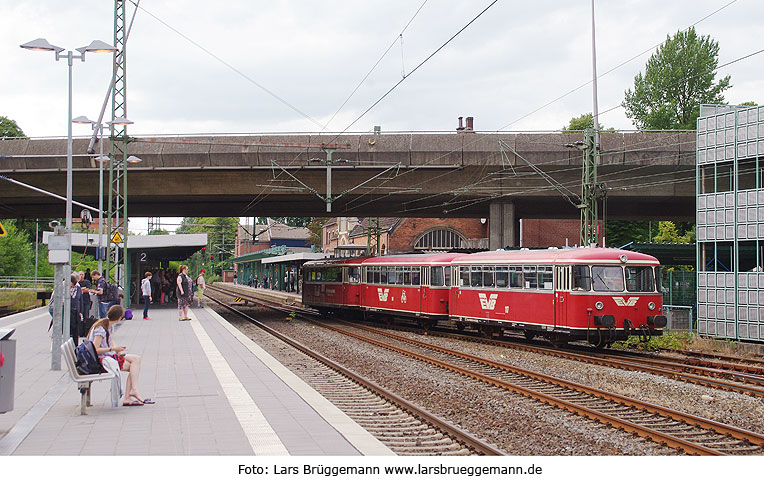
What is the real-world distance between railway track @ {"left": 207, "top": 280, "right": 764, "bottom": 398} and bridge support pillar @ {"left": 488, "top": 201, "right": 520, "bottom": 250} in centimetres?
1268

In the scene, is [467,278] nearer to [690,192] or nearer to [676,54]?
Result: [690,192]

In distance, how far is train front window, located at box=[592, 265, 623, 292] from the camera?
63.7 feet

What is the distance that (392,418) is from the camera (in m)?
11.1

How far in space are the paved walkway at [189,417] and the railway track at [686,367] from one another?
23.7ft

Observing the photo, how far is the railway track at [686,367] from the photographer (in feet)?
46.9

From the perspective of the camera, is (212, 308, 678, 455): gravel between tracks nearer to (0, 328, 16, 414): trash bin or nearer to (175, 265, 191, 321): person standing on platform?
(0, 328, 16, 414): trash bin

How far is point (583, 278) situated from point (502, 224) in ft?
50.5

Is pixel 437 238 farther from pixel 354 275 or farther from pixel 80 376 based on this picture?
pixel 80 376

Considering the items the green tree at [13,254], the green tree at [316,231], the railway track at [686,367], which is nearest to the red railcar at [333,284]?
the railway track at [686,367]

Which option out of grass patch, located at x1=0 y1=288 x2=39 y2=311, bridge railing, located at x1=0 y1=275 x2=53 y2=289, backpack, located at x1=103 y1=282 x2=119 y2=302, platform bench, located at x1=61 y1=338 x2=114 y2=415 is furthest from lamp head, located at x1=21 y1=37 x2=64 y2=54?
bridge railing, located at x1=0 y1=275 x2=53 y2=289

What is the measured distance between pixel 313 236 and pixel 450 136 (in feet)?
252

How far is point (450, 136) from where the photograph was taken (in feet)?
103
